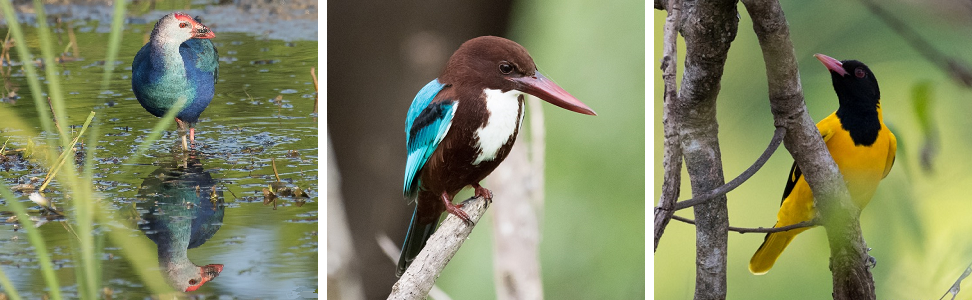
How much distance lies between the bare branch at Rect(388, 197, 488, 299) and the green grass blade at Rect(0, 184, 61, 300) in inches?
36.8

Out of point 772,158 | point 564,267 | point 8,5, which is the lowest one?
point 564,267

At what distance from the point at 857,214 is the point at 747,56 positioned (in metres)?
0.55

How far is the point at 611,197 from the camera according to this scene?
2.34 meters

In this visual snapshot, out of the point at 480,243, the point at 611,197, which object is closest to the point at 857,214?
the point at 611,197

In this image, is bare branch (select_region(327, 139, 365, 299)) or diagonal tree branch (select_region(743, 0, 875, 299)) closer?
diagonal tree branch (select_region(743, 0, 875, 299))

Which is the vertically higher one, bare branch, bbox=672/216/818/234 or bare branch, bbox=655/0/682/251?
bare branch, bbox=655/0/682/251

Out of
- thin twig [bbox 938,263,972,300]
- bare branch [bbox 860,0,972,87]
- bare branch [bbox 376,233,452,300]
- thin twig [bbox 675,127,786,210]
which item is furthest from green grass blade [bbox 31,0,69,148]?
thin twig [bbox 938,263,972,300]

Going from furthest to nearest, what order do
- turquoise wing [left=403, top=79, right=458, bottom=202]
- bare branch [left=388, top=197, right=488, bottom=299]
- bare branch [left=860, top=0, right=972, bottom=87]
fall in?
bare branch [left=860, top=0, right=972, bottom=87] < turquoise wing [left=403, top=79, right=458, bottom=202] < bare branch [left=388, top=197, right=488, bottom=299]

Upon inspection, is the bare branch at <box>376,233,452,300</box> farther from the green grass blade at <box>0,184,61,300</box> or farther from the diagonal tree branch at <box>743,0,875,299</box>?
the diagonal tree branch at <box>743,0,875,299</box>

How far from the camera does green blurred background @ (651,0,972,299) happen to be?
2.17 metres

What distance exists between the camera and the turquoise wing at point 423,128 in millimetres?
2070

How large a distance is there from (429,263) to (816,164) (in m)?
1.10

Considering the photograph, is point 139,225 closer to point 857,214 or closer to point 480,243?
point 480,243

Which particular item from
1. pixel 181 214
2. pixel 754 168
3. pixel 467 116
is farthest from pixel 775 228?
pixel 181 214
